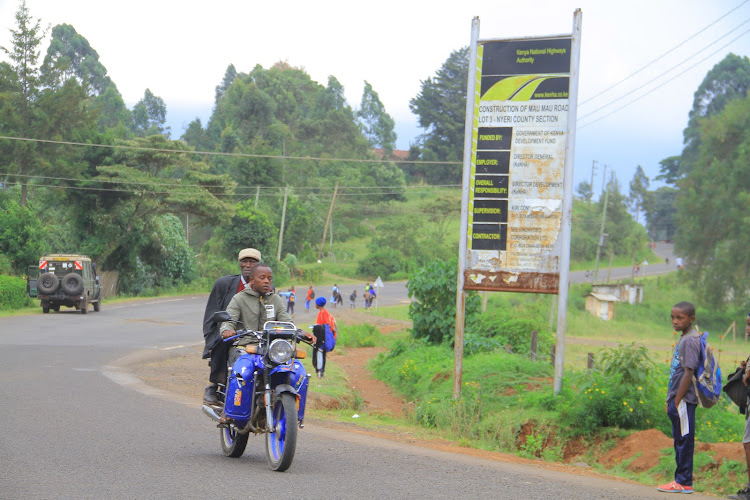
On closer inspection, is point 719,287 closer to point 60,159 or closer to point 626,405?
point 60,159

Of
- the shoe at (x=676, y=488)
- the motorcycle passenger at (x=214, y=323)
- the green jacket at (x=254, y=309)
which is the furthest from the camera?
Result: the motorcycle passenger at (x=214, y=323)

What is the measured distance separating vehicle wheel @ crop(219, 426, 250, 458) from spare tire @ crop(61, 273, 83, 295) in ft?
89.0

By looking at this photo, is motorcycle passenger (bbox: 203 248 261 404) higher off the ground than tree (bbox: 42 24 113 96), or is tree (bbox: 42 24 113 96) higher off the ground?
tree (bbox: 42 24 113 96)

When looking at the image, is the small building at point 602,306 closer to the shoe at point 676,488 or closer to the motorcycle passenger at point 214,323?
the shoe at point 676,488

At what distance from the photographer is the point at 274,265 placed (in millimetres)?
63531

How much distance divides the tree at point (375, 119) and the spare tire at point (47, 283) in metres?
89.0

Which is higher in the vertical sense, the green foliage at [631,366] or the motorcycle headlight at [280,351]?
the motorcycle headlight at [280,351]

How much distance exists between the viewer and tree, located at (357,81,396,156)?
391 feet

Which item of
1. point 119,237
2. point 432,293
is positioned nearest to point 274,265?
point 119,237

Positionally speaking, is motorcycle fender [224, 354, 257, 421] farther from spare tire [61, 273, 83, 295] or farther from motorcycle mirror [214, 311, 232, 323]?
spare tire [61, 273, 83, 295]

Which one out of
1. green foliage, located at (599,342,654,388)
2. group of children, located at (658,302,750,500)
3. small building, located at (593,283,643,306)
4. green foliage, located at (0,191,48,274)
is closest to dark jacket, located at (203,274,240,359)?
group of children, located at (658,302,750,500)

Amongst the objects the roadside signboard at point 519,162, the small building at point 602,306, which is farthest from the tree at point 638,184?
the roadside signboard at point 519,162

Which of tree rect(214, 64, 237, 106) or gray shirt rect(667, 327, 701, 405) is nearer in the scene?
gray shirt rect(667, 327, 701, 405)

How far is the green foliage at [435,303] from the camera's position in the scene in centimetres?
2122
